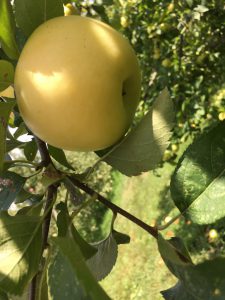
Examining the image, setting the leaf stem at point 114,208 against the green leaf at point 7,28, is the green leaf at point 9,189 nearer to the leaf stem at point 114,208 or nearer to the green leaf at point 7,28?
the leaf stem at point 114,208

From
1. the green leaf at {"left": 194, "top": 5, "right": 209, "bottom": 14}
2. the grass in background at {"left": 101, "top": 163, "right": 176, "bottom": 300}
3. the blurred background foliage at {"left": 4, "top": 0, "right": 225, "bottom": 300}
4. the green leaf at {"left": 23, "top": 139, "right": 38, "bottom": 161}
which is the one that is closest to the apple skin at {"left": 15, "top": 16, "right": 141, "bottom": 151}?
the green leaf at {"left": 23, "top": 139, "right": 38, "bottom": 161}

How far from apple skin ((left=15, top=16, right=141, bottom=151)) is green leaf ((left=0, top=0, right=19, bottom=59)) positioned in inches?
2.6

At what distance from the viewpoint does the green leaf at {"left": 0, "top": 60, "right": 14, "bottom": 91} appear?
2.47ft

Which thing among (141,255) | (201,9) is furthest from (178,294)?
(141,255)

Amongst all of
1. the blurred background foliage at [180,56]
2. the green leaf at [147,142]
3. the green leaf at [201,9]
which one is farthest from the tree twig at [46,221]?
the blurred background foliage at [180,56]

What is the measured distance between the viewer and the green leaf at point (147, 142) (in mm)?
752

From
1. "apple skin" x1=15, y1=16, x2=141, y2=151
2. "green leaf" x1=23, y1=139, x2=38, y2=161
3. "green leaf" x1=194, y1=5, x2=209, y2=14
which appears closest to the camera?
"apple skin" x1=15, y1=16, x2=141, y2=151

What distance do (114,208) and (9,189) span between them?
0.31 metres

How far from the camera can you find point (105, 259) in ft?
3.32

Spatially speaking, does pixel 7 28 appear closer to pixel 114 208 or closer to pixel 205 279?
pixel 114 208

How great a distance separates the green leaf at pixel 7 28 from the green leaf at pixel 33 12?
0.02 metres

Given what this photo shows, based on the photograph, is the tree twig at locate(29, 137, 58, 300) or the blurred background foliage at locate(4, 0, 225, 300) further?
the blurred background foliage at locate(4, 0, 225, 300)

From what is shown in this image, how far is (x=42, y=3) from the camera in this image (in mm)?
781

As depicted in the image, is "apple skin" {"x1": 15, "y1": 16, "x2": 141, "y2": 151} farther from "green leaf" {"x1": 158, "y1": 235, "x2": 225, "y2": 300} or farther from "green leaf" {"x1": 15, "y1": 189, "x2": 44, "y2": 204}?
"green leaf" {"x1": 15, "y1": 189, "x2": 44, "y2": 204}
